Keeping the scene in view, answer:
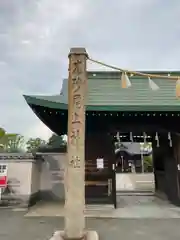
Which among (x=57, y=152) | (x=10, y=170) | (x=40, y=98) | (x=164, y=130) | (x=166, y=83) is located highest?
(x=166, y=83)

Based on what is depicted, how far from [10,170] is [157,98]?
5505 mm

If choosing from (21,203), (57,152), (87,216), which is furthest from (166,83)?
(21,203)

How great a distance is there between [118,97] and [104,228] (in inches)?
186

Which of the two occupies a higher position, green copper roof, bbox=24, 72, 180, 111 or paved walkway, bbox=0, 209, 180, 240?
green copper roof, bbox=24, 72, 180, 111

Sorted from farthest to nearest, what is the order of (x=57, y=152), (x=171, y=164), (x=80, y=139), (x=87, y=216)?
(x=57, y=152) < (x=171, y=164) < (x=87, y=216) < (x=80, y=139)

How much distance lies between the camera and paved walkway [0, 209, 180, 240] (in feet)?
14.3

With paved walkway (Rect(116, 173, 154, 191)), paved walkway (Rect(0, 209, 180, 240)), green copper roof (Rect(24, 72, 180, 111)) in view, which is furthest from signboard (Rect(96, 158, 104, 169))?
paved walkway (Rect(116, 173, 154, 191))

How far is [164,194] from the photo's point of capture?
30.7 feet

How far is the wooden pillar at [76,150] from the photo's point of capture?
3.73 m

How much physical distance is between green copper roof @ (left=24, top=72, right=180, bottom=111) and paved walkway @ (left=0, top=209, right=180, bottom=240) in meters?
2.95

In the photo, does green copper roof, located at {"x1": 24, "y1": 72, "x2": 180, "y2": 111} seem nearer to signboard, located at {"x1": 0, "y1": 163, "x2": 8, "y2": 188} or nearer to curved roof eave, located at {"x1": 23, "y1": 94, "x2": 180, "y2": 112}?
curved roof eave, located at {"x1": 23, "y1": 94, "x2": 180, "y2": 112}

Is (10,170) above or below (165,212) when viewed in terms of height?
above

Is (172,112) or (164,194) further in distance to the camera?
(164,194)

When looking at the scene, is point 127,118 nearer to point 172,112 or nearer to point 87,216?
point 172,112
